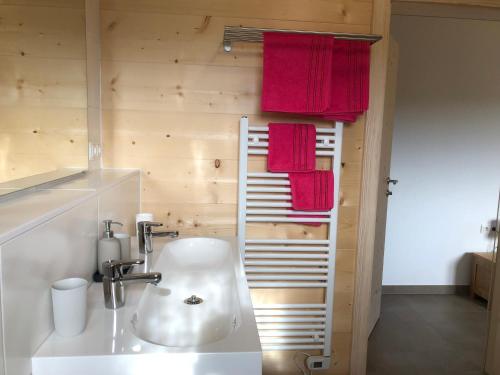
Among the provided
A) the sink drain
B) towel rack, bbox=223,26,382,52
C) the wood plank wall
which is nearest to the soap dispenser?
the sink drain

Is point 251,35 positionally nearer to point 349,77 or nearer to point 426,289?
point 349,77

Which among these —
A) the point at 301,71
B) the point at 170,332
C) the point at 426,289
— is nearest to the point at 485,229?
the point at 426,289

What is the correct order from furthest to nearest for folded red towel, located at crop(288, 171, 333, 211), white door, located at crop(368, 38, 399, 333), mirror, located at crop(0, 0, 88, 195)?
white door, located at crop(368, 38, 399, 333) → folded red towel, located at crop(288, 171, 333, 211) → mirror, located at crop(0, 0, 88, 195)

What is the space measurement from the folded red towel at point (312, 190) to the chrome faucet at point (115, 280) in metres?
1.07

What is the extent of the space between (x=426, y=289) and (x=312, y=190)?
2140 mm

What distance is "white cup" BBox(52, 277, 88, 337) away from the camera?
36.0 inches

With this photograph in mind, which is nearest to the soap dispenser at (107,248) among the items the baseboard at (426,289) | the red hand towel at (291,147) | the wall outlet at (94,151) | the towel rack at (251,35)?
the wall outlet at (94,151)

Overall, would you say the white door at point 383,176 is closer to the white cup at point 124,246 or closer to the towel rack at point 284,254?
the towel rack at point 284,254

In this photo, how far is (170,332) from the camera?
122cm

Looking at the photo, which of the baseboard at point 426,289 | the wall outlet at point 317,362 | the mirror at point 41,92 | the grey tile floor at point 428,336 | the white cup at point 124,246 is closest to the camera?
the mirror at point 41,92

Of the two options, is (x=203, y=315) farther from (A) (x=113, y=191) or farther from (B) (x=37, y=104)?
(B) (x=37, y=104)

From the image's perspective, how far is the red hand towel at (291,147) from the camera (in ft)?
6.49

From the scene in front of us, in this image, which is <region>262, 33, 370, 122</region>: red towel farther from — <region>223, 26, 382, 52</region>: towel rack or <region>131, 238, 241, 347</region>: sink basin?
<region>131, 238, 241, 347</region>: sink basin

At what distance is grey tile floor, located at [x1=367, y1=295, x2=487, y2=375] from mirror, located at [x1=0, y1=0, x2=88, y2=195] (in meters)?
2.06
